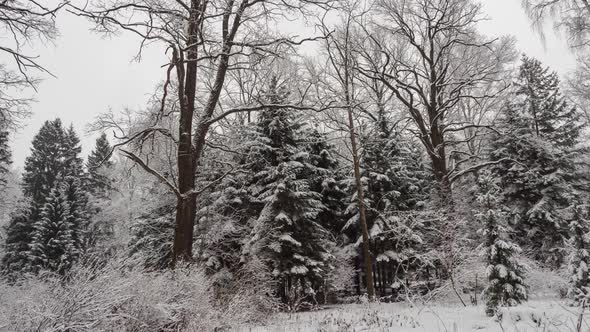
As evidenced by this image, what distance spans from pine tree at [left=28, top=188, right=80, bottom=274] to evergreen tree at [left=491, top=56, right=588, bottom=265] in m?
29.1

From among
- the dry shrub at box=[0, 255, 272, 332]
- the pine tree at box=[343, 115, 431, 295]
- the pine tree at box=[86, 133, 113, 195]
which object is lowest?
the dry shrub at box=[0, 255, 272, 332]

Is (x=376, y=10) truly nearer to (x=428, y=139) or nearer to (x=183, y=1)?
(x=428, y=139)

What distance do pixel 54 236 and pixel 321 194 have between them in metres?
21.2

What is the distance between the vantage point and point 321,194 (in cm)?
2003

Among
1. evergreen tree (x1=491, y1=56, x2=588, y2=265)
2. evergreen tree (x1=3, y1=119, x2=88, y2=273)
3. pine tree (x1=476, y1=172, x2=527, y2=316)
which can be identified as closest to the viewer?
pine tree (x1=476, y1=172, x2=527, y2=316)

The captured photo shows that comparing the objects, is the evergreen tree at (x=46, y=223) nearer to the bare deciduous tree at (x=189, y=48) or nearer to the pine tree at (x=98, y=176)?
the pine tree at (x=98, y=176)

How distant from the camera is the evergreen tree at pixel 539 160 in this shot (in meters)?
20.5

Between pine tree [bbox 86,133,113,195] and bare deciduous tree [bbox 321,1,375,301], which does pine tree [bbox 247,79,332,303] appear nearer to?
bare deciduous tree [bbox 321,1,375,301]

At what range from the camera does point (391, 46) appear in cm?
1903

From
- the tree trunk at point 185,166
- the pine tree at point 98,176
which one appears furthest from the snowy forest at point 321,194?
the pine tree at point 98,176

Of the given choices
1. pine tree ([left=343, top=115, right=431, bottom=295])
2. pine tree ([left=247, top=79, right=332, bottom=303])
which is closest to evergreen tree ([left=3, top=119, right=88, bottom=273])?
pine tree ([left=247, top=79, right=332, bottom=303])

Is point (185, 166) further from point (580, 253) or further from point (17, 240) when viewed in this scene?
point (17, 240)

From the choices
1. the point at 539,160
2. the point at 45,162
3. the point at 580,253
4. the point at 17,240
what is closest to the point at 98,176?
the point at 45,162

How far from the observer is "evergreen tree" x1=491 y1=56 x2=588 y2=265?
20528 millimetres
